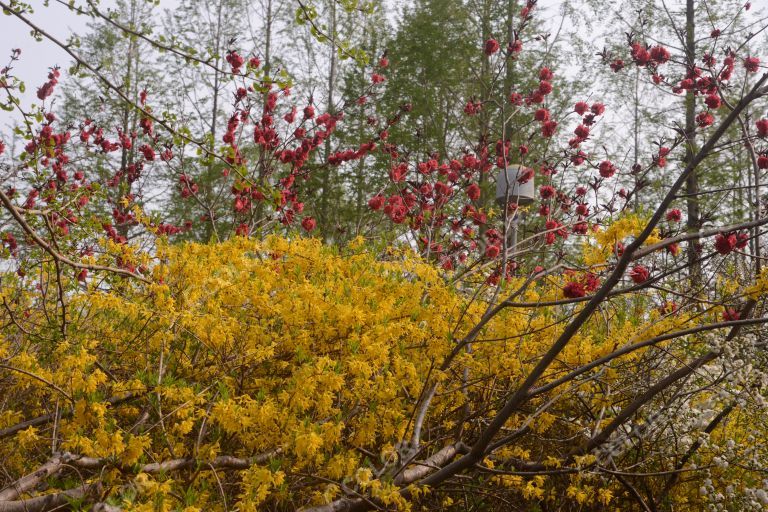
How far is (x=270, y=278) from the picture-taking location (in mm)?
3100

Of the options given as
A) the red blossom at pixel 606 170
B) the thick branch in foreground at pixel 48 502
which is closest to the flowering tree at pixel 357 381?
the thick branch in foreground at pixel 48 502

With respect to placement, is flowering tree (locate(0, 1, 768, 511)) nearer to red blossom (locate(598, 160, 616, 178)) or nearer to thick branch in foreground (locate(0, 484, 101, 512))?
thick branch in foreground (locate(0, 484, 101, 512))

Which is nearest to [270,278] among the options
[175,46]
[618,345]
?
[175,46]

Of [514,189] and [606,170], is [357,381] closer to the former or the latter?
[606,170]

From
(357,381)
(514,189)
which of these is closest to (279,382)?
(357,381)

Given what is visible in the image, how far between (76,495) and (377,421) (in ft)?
4.12

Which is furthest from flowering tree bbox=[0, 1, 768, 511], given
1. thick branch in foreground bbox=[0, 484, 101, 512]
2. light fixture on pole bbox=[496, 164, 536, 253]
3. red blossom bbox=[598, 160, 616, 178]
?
light fixture on pole bbox=[496, 164, 536, 253]

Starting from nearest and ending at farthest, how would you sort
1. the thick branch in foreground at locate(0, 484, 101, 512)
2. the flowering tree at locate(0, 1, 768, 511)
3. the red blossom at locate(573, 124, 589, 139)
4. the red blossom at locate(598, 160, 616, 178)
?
the thick branch in foreground at locate(0, 484, 101, 512) < the flowering tree at locate(0, 1, 768, 511) < the red blossom at locate(598, 160, 616, 178) < the red blossom at locate(573, 124, 589, 139)

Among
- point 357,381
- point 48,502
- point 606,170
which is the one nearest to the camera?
point 48,502

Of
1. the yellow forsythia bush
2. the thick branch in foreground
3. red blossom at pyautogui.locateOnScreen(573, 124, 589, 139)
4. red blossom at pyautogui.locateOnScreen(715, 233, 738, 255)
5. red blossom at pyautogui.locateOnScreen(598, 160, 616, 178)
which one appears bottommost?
the thick branch in foreground

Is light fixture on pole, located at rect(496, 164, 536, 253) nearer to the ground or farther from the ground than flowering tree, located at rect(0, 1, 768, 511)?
farther from the ground

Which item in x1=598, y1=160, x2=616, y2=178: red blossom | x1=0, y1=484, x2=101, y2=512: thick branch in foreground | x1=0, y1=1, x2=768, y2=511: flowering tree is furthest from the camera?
x1=598, y1=160, x2=616, y2=178: red blossom

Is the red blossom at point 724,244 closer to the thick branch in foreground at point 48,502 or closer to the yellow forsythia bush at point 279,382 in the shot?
the yellow forsythia bush at point 279,382

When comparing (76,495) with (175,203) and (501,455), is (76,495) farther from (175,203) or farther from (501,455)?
(175,203)
